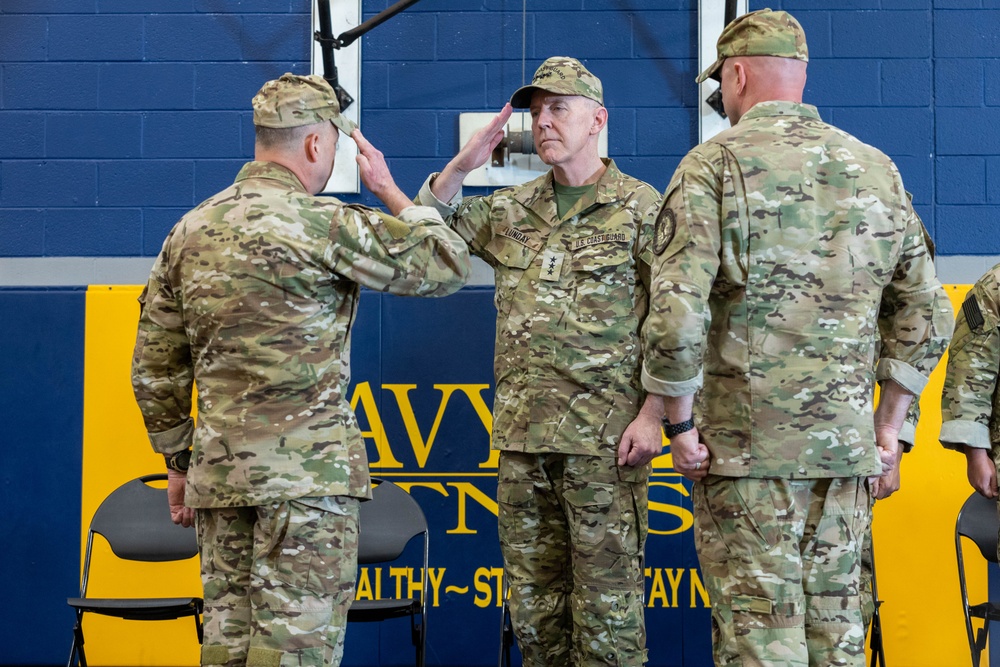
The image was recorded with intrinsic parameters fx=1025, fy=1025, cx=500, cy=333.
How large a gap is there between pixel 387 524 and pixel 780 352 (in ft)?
5.96

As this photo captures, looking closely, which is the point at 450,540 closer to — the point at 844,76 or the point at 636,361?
the point at 636,361

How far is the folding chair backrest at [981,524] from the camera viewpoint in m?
3.54

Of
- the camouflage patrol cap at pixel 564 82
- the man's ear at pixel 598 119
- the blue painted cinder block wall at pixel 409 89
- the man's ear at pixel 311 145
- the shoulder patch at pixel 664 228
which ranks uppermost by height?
the blue painted cinder block wall at pixel 409 89

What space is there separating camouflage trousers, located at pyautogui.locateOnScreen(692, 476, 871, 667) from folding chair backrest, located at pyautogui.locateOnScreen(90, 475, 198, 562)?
211 centimetres

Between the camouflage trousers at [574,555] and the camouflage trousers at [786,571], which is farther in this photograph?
the camouflage trousers at [574,555]

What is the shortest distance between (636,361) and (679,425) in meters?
0.77

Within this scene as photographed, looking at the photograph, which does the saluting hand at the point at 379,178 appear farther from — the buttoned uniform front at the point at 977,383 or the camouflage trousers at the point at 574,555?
the buttoned uniform front at the point at 977,383

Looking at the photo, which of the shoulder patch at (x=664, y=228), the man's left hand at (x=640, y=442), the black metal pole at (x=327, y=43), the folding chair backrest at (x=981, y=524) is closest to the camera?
the shoulder patch at (x=664, y=228)

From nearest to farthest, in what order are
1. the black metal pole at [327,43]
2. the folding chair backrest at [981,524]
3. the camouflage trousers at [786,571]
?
the camouflage trousers at [786,571] → the folding chair backrest at [981,524] → the black metal pole at [327,43]

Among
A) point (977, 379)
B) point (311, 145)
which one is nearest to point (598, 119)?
point (311, 145)

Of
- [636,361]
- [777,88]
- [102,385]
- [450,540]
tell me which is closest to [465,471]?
[450,540]

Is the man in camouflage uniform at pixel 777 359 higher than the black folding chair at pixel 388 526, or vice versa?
Result: the man in camouflage uniform at pixel 777 359

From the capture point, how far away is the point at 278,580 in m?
2.35

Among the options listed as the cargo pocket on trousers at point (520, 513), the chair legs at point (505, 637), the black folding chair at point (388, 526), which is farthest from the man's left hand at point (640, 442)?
the black folding chair at point (388, 526)
